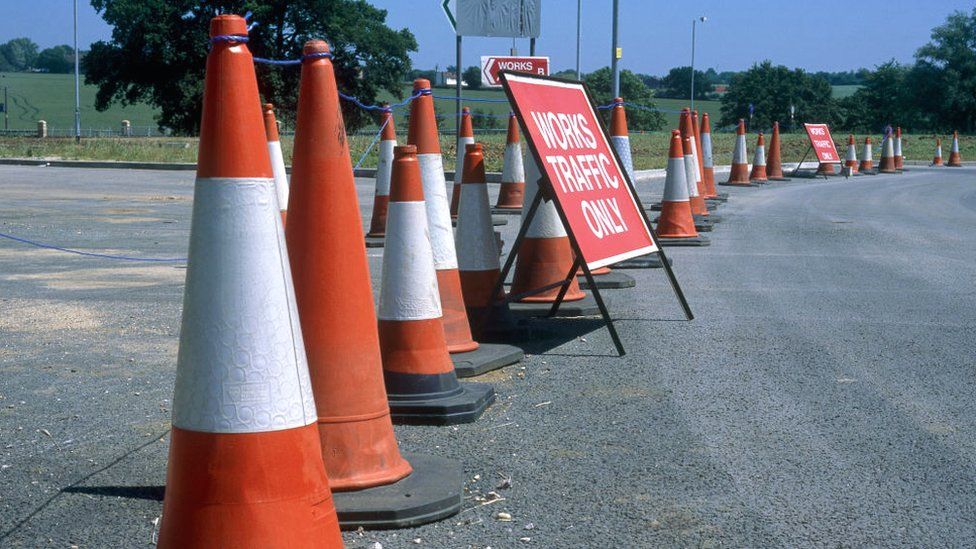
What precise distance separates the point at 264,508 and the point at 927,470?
2.58 metres

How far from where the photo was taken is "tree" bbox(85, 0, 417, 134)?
62.9 m

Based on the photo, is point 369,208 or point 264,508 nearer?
point 264,508

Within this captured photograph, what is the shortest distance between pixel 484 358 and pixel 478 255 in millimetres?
1037

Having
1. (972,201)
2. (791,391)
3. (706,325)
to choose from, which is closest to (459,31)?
(972,201)

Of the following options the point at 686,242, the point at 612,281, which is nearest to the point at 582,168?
the point at 612,281

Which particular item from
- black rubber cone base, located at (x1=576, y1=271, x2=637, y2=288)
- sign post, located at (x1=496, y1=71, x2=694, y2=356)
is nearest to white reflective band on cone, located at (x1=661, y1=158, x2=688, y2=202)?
black rubber cone base, located at (x1=576, y1=271, x2=637, y2=288)

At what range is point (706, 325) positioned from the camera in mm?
7719

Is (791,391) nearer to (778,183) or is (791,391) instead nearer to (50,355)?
(50,355)

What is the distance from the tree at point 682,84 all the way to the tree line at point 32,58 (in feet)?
259

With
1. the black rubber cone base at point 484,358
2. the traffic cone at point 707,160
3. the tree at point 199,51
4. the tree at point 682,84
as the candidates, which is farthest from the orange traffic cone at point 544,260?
the tree at point 682,84

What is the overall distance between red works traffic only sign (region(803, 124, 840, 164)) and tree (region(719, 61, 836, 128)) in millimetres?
75141

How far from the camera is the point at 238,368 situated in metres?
3.21

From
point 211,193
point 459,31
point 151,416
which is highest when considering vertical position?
point 459,31

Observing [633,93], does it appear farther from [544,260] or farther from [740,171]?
[544,260]
